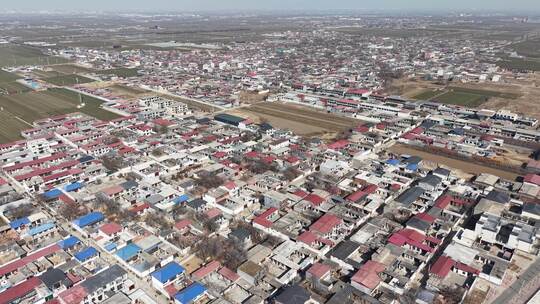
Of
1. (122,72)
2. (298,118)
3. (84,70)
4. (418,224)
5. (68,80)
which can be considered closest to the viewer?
(418,224)

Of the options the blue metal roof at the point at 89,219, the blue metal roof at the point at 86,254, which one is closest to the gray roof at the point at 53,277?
the blue metal roof at the point at 86,254

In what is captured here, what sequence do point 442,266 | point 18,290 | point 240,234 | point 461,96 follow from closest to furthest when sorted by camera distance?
1. point 18,290
2. point 442,266
3. point 240,234
4. point 461,96

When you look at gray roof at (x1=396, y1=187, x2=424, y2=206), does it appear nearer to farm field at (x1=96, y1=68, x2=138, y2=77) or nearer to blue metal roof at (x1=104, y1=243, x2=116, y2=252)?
blue metal roof at (x1=104, y1=243, x2=116, y2=252)

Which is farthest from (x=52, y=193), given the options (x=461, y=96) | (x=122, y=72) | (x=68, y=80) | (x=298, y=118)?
(x=122, y=72)

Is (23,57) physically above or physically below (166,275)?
above

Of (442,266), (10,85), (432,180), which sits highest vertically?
(10,85)

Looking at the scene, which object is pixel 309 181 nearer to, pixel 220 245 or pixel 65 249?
pixel 220 245

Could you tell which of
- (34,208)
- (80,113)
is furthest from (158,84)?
(34,208)

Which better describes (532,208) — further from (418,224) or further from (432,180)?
(418,224)
